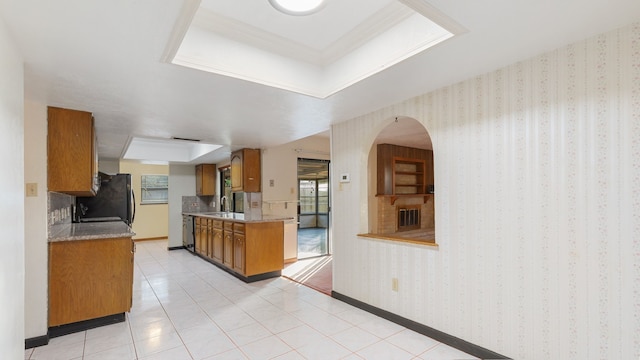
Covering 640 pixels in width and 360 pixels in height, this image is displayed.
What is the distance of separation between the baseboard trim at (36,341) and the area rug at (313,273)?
266 cm

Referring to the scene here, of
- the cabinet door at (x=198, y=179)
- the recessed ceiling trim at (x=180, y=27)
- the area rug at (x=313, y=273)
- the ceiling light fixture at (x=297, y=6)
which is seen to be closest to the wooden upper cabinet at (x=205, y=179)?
the cabinet door at (x=198, y=179)

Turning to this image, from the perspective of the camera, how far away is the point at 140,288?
4.05 m

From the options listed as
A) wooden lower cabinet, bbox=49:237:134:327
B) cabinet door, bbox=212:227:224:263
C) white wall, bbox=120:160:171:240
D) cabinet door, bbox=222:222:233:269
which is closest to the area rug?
cabinet door, bbox=222:222:233:269

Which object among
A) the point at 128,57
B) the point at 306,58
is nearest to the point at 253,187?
the point at 306,58

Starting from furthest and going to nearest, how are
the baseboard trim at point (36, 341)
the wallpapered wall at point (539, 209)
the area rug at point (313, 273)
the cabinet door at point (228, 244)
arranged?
1. the cabinet door at point (228, 244)
2. the area rug at point (313, 273)
3. the baseboard trim at point (36, 341)
4. the wallpapered wall at point (539, 209)

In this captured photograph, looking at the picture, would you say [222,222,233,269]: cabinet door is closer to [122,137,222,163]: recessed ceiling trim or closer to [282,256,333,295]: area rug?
[282,256,333,295]: area rug

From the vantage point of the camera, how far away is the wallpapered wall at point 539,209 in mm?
1650

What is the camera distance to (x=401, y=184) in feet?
18.2

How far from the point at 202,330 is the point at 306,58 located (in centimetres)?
259

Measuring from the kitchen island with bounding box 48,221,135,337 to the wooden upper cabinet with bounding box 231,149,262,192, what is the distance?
2.30 m

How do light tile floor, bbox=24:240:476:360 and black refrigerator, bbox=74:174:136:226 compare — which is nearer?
light tile floor, bbox=24:240:476:360

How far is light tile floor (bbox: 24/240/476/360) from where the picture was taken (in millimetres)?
2354

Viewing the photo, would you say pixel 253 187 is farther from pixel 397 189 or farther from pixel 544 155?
pixel 544 155

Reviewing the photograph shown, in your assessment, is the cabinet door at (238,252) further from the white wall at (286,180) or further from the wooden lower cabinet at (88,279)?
the wooden lower cabinet at (88,279)
